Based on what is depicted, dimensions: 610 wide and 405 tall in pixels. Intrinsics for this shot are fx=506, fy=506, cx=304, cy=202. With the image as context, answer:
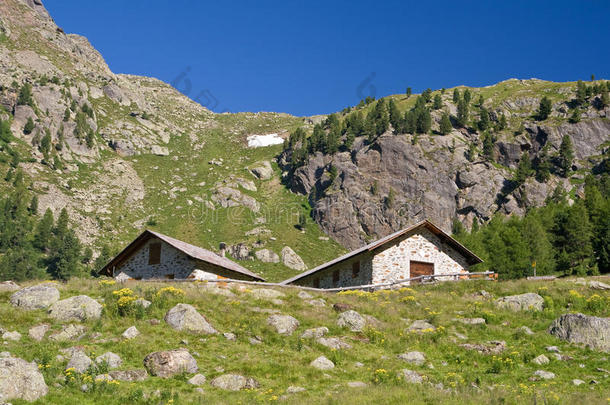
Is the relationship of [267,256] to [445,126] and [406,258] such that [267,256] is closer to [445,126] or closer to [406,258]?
[406,258]

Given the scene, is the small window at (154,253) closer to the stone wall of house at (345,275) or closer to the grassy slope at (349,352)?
the grassy slope at (349,352)

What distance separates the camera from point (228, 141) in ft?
602

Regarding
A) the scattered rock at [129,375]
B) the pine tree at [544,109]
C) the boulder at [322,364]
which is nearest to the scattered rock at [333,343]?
the boulder at [322,364]

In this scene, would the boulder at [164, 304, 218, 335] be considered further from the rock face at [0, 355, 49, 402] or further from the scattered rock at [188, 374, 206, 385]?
the rock face at [0, 355, 49, 402]

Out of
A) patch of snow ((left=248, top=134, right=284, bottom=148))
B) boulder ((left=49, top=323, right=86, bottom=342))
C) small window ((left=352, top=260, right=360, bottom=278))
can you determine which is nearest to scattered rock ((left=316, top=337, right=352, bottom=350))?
boulder ((left=49, top=323, right=86, bottom=342))

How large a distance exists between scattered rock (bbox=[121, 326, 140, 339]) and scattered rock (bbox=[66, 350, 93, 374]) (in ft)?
8.71

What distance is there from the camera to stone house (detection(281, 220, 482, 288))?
40.5m

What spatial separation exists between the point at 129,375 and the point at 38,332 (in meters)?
5.65

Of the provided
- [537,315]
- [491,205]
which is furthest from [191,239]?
[537,315]

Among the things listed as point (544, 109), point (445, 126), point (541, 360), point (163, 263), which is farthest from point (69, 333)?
point (544, 109)

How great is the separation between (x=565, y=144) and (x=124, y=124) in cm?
12831

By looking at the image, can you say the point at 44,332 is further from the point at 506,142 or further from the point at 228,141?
the point at 228,141

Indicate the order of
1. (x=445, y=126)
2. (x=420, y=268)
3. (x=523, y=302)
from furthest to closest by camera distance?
1. (x=445, y=126)
2. (x=420, y=268)
3. (x=523, y=302)

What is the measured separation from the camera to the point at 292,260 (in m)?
105
